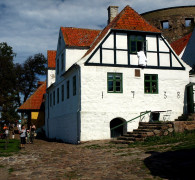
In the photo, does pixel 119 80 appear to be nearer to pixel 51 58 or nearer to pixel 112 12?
pixel 112 12

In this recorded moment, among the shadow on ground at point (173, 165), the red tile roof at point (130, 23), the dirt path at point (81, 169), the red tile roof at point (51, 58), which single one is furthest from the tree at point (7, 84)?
the shadow on ground at point (173, 165)

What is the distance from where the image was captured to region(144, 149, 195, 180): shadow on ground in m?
7.76

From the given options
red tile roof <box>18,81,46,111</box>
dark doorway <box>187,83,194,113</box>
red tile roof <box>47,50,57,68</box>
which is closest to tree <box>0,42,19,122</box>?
red tile roof <box>18,81,46,111</box>

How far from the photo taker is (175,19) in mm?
36281

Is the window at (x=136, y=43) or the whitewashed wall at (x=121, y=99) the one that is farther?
the window at (x=136, y=43)

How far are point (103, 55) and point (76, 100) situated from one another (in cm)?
342

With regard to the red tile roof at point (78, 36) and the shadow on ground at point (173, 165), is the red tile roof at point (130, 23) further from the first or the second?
the shadow on ground at point (173, 165)

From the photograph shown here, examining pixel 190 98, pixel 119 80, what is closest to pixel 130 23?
pixel 119 80

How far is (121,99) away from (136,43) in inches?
158

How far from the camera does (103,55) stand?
65.1ft

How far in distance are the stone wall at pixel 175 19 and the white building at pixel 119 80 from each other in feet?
51.7

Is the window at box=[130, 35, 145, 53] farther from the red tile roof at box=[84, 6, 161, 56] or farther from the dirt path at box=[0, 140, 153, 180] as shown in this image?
the dirt path at box=[0, 140, 153, 180]

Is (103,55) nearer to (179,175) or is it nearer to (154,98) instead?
(154,98)

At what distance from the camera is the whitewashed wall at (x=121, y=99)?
752 inches
